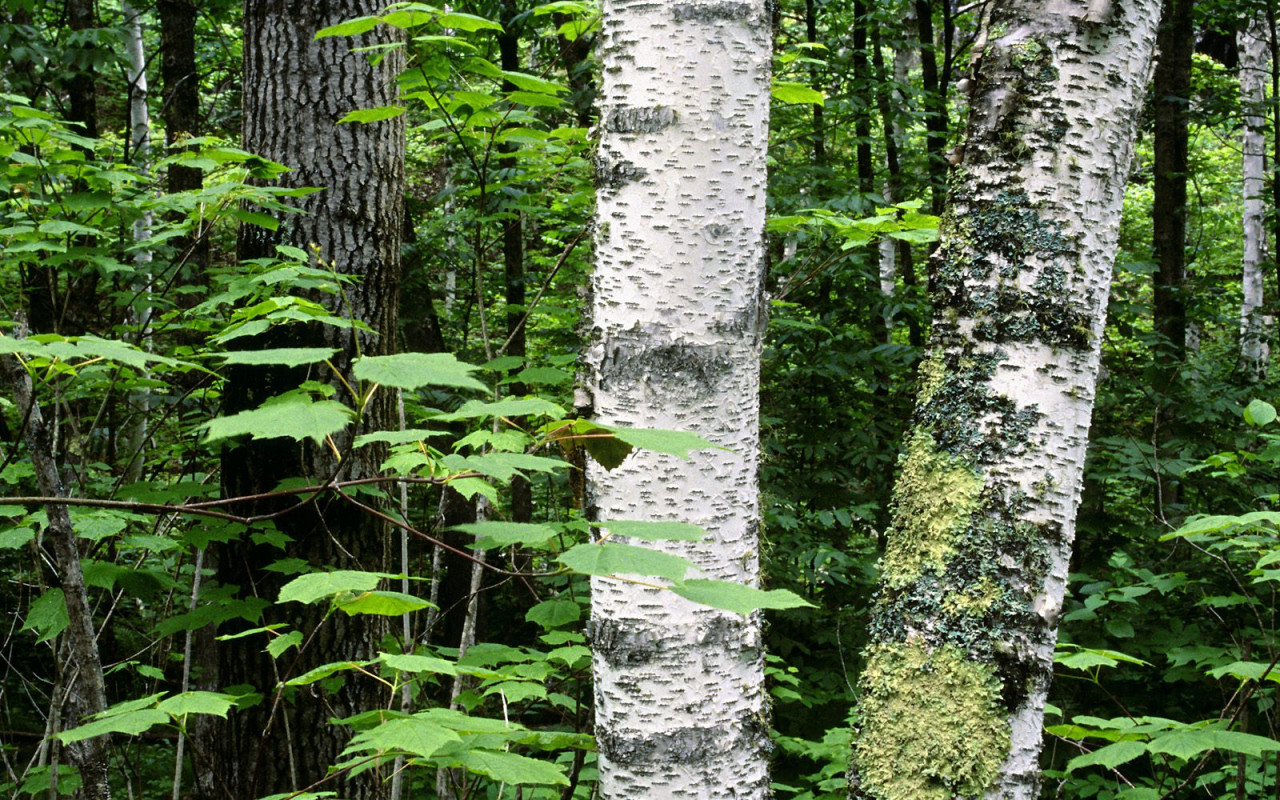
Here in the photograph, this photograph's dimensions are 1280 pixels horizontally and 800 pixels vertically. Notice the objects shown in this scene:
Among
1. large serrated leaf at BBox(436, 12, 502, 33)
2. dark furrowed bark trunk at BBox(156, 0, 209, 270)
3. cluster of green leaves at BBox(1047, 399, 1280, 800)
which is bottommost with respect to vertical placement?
cluster of green leaves at BBox(1047, 399, 1280, 800)

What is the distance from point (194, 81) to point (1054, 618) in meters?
6.95

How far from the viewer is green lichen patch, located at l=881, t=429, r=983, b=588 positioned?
155 cm

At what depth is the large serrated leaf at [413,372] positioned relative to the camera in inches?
35.1

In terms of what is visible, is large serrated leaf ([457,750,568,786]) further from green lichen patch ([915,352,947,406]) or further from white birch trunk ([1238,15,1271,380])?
white birch trunk ([1238,15,1271,380])

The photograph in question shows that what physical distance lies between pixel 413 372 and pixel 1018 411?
1.12 metres

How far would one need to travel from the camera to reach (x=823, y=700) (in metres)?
4.50

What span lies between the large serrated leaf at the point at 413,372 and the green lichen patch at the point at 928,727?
108 centimetres

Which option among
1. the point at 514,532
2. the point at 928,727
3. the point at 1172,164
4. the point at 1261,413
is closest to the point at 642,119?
the point at 514,532

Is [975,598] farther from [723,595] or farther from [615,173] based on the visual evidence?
[615,173]

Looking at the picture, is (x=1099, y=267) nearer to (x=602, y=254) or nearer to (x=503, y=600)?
(x=602, y=254)

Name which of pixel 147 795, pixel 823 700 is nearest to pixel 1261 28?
pixel 823 700

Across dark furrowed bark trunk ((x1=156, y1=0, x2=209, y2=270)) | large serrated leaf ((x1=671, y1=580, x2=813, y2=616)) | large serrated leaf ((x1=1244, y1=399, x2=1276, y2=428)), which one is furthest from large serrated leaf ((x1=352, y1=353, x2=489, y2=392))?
dark furrowed bark trunk ((x1=156, y1=0, x2=209, y2=270))

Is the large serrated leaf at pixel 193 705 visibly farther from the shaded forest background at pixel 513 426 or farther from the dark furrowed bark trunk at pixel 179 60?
the dark furrowed bark trunk at pixel 179 60

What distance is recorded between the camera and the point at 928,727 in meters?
1.52
